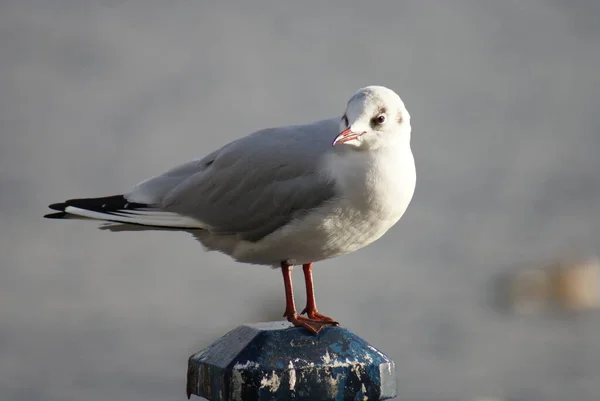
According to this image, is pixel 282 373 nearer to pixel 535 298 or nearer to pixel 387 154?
pixel 387 154

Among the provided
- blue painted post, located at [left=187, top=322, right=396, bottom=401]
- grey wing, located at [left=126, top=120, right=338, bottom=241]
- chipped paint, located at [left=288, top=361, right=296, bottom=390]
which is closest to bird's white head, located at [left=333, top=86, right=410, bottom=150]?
grey wing, located at [left=126, top=120, right=338, bottom=241]

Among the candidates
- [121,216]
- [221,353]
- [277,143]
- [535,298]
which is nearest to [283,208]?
[277,143]

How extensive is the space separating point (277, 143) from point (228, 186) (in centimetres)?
25

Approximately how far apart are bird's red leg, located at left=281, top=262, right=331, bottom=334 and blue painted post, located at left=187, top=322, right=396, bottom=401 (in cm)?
6

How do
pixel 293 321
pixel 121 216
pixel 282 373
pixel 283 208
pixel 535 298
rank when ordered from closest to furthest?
pixel 282 373, pixel 293 321, pixel 283 208, pixel 121 216, pixel 535 298

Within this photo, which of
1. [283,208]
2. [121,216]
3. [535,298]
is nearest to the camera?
[283,208]

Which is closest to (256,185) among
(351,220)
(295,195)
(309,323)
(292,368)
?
(295,195)

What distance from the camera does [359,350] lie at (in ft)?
6.77

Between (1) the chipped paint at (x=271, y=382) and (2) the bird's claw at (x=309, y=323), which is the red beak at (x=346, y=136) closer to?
(2) the bird's claw at (x=309, y=323)

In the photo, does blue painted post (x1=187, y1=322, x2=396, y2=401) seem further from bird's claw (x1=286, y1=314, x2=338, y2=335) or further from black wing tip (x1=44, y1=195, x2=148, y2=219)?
black wing tip (x1=44, y1=195, x2=148, y2=219)

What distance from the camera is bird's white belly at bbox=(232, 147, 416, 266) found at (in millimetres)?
2732

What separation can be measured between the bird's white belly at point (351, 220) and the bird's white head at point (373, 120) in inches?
3.8

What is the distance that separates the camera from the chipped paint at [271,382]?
195cm

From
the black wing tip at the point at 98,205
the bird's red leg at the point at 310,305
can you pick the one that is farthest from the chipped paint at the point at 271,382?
the black wing tip at the point at 98,205
